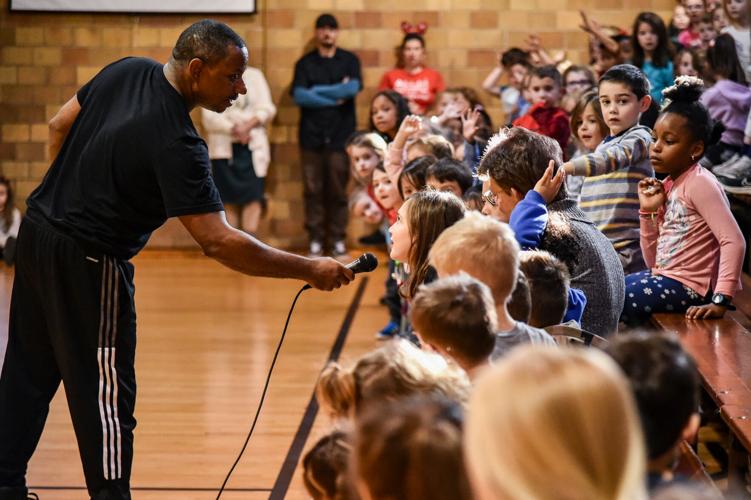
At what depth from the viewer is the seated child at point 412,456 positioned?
1.38m

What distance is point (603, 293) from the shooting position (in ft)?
11.4

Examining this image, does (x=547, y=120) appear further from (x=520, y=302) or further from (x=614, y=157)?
(x=520, y=302)

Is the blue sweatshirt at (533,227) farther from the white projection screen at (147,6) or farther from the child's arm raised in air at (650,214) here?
the white projection screen at (147,6)

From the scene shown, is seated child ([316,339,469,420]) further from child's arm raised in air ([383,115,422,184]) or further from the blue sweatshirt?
child's arm raised in air ([383,115,422,184])

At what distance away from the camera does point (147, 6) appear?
→ 993 cm

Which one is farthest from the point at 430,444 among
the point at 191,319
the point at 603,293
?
the point at 191,319

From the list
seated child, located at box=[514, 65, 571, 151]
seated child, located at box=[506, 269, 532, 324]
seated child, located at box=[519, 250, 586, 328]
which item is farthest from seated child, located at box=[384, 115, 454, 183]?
seated child, located at box=[506, 269, 532, 324]

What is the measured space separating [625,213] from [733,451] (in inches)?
55.0

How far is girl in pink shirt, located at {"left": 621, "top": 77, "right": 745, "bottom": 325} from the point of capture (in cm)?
408

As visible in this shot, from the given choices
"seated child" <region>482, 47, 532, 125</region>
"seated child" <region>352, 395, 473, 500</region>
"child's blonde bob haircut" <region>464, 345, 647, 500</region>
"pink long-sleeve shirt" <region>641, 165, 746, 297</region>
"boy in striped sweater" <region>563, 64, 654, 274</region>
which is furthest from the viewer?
"seated child" <region>482, 47, 532, 125</region>

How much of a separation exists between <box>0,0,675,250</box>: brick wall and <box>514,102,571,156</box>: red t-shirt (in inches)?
166

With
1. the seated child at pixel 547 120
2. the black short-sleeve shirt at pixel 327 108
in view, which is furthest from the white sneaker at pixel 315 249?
the seated child at pixel 547 120

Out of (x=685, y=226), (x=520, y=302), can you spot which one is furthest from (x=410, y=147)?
(x=520, y=302)

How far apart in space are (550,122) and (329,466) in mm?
3913
